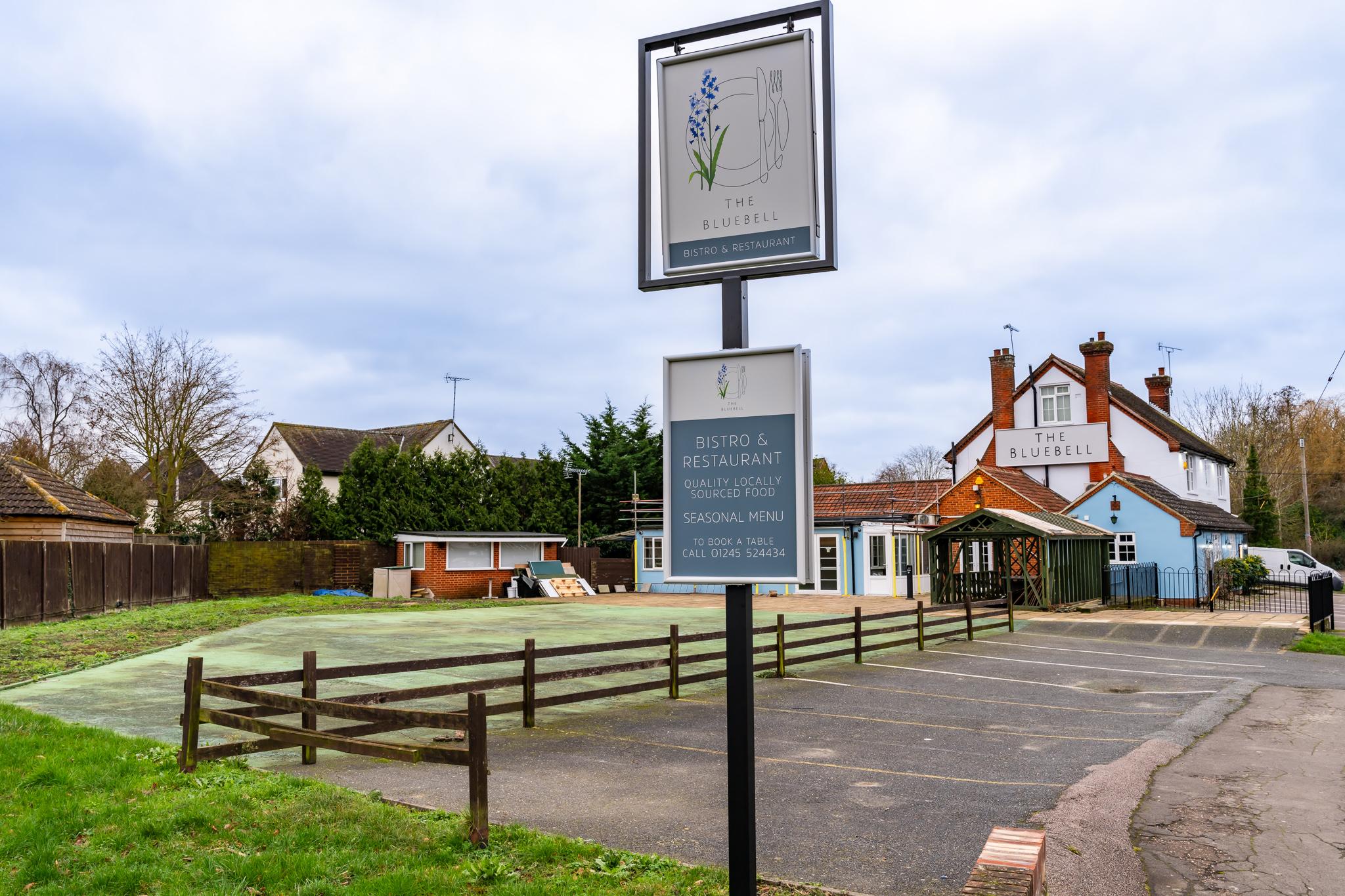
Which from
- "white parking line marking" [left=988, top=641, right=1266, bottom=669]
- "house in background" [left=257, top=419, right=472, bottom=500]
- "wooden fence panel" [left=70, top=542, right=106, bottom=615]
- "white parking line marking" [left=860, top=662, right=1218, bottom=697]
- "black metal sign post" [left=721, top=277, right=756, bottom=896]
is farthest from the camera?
"house in background" [left=257, top=419, right=472, bottom=500]

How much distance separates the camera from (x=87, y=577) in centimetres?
2406

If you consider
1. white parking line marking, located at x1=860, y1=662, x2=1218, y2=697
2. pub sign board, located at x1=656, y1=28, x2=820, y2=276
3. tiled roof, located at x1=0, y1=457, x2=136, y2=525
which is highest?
pub sign board, located at x1=656, y1=28, x2=820, y2=276

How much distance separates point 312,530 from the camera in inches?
1543

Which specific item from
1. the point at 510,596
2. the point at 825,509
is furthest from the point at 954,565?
the point at 510,596

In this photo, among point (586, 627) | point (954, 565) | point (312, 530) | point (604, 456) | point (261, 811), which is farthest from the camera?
→ point (604, 456)

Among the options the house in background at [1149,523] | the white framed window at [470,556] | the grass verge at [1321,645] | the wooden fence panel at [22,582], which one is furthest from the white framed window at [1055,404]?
the wooden fence panel at [22,582]

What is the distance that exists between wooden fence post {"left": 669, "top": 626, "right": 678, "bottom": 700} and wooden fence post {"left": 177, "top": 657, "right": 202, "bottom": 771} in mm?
6214

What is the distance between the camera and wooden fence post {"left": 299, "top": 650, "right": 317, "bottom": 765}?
8.63 meters

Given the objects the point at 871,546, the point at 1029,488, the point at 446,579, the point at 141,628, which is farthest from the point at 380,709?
the point at 1029,488

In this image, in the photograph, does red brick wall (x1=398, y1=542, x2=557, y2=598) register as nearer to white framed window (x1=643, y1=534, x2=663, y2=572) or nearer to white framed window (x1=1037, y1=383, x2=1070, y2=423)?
white framed window (x1=643, y1=534, x2=663, y2=572)

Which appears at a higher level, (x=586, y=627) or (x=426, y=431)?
(x=426, y=431)

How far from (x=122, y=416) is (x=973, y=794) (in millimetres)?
39110

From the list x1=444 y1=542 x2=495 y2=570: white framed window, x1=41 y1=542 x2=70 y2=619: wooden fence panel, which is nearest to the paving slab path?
x1=41 y1=542 x2=70 y2=619: wooden fence panel

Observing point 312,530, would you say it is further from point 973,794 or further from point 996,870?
point 996,870
